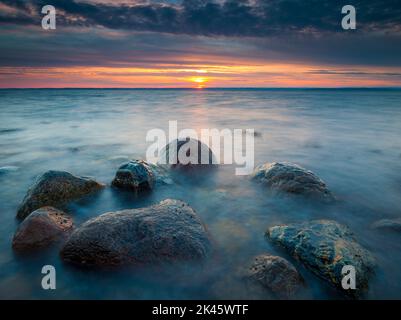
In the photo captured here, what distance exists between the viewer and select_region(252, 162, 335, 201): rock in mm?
5889

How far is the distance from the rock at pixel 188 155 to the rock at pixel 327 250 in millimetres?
3642

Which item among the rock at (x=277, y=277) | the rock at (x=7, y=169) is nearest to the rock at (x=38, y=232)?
the rock at (x=277, y=277)

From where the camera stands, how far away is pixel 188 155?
770 centimetres

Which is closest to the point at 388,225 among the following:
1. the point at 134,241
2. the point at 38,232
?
the point at 134,241

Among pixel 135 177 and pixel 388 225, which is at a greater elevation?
pixel 135 177

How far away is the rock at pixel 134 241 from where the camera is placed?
12.4 feet

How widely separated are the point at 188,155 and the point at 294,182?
2912 millimetres

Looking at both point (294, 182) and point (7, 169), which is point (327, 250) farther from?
point (7, 169)

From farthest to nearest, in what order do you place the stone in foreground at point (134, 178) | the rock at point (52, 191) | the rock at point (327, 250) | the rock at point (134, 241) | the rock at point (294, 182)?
the stone in foreground at point (134, 178) → the rock at point (294, 182) → the rock at point (52, 191) → the rock at point (134, 241) → the rock at point (327, 250)

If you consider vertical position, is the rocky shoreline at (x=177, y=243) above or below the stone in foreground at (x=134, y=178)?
below

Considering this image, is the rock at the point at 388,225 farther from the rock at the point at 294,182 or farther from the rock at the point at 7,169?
the rock at the point at 7,169

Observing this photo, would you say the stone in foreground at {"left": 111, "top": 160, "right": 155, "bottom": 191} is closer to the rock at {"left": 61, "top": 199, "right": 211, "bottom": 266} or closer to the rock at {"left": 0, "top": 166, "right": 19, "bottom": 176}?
the rock at {"left": 61, "top": 199, "right": 211, "bottom": 266}

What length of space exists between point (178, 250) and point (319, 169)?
5.84m

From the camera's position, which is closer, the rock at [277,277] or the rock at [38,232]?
the rock at [277,277]
